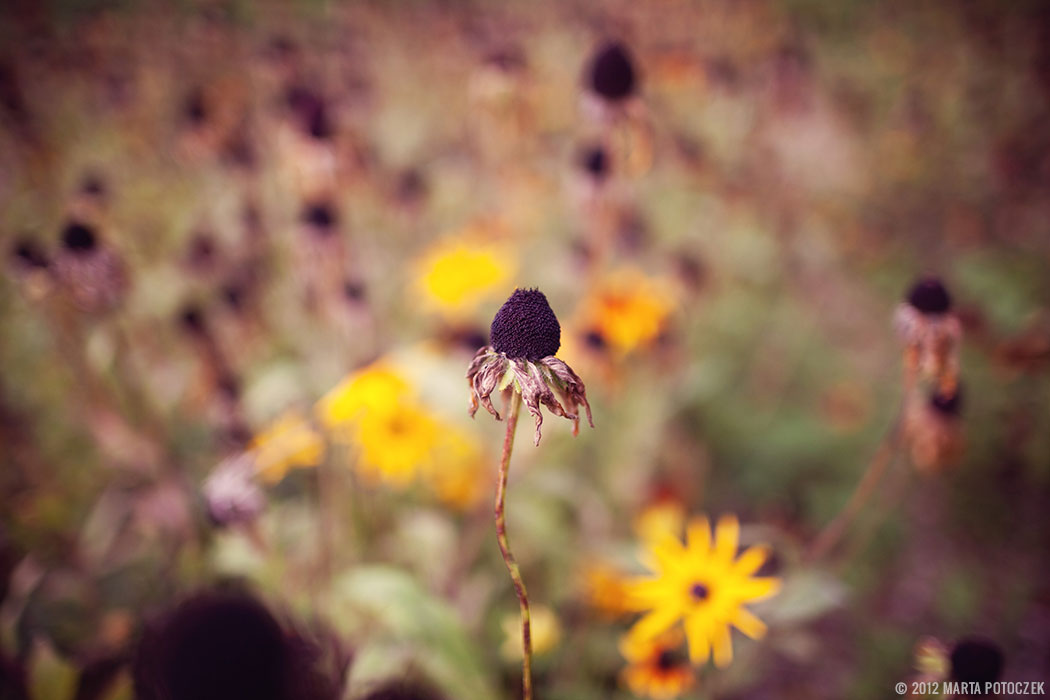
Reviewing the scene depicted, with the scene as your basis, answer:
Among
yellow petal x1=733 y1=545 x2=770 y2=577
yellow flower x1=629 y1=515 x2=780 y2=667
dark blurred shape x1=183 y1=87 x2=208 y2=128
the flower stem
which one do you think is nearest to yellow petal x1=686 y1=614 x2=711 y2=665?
yellow flower x1=629 y1=515 x2=780 y2=667

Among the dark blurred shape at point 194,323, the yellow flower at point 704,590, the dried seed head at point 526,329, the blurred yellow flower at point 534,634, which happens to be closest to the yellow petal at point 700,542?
the yellow flower at point 704,590

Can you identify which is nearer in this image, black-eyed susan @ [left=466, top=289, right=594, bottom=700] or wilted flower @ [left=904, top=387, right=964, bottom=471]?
black-eyed susan @ [left=466, top=289, right=594, bottom=700]

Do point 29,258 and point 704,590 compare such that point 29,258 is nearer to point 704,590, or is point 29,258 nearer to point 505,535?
point 505,535

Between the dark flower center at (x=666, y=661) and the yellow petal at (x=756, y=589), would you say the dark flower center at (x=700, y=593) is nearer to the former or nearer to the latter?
the yellow petal at (x=756, y=589)

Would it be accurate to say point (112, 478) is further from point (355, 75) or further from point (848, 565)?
point (848, 565)

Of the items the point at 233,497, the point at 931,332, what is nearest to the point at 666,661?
the point at 931,332

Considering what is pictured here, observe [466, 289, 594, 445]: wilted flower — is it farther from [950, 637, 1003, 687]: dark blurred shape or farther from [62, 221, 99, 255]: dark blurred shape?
[62, 221, 99, 255]: dark blurred shape
